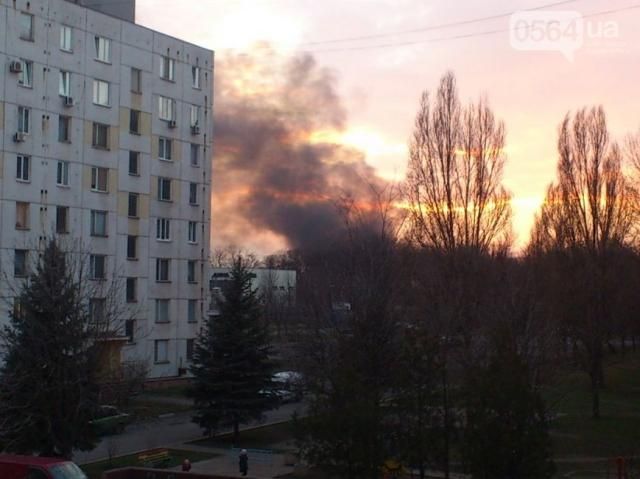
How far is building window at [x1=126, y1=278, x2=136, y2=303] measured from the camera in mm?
43500

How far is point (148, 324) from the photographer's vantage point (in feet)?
145

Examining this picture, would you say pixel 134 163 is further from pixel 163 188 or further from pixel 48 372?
pixel 48 372

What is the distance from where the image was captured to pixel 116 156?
4278cm

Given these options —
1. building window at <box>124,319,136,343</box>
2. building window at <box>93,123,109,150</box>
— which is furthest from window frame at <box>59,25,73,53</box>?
building window at <box>124,319,136,343</box>

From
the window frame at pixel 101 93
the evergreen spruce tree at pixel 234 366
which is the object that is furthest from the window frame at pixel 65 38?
the evergreen spruce tree at pixel 234 366

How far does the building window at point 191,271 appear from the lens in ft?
154

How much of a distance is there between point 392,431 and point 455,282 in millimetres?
19211

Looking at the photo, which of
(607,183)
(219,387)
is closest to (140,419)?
(219,387)

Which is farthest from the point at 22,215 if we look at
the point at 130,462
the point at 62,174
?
the point at 130,462

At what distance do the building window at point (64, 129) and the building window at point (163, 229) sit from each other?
6.98 meters

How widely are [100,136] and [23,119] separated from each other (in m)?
4.59

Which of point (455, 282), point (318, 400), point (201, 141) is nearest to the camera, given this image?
point (318, 400)

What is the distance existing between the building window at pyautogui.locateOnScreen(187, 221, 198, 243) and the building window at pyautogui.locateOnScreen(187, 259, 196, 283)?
1189mm

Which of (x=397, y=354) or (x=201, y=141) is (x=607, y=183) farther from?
(x=397, y=354)
